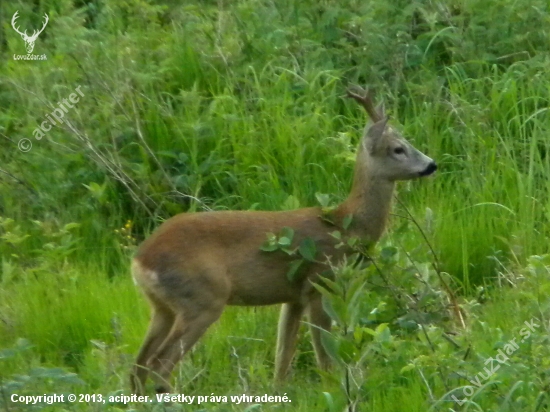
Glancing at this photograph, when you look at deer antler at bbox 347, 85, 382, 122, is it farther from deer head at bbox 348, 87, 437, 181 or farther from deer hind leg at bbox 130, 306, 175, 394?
deer hind leg at bbox 130, 306, 175, 394

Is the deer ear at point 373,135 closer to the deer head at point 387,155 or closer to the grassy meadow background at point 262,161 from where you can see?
the deer head at point 387,155

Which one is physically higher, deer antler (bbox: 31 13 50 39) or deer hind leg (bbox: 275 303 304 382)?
Result: deer antler (bbox: 31 13 50 39)

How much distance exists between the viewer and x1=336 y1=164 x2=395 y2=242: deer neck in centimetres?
647

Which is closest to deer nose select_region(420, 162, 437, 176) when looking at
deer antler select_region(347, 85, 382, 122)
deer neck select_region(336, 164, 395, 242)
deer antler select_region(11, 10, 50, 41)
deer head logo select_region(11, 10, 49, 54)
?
deer neck select_region(336, 164, 395, 242)

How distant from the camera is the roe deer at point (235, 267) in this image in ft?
19.0

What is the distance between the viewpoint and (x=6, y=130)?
322 inches

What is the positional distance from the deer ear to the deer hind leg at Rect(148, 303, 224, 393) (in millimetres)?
1373

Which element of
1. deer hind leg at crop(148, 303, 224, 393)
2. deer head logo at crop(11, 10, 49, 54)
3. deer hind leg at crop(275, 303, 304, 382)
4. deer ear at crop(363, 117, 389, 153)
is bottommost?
deer hind leg at crop(275, 303, 304, 382)

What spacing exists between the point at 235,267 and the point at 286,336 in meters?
0.42

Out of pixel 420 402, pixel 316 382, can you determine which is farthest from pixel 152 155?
pixel 420 402

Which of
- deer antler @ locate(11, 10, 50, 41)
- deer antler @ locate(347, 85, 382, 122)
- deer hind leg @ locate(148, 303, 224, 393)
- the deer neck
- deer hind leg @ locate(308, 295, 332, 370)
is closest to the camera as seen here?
deer hind leg @ locate(148, 303, 224, 393)

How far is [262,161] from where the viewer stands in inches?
299

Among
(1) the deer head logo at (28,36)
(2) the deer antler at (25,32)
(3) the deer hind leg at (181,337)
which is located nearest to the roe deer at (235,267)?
(3) the deer hind leg at (181,337)

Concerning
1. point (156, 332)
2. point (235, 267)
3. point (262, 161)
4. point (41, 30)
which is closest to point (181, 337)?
point (156, 332)
